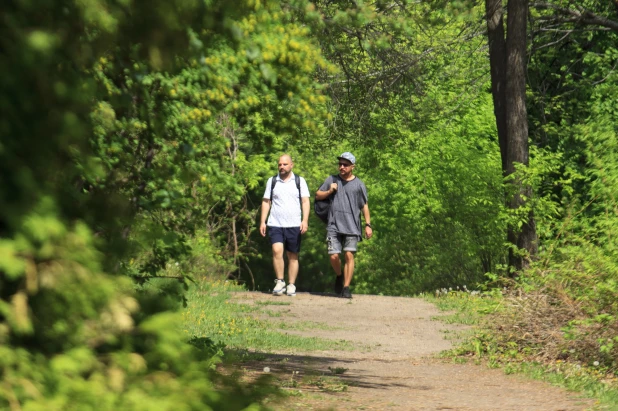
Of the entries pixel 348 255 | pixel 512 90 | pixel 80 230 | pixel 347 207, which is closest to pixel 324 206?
pixel 347 207

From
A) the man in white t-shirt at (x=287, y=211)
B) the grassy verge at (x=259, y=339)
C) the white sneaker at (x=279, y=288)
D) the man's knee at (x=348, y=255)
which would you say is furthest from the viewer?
the white sneaker at (x=279, y=288)

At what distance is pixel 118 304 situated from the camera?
2.63 metres

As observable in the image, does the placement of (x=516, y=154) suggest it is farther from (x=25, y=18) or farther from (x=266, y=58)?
(x=25, y=18)

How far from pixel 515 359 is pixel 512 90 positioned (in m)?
5.93

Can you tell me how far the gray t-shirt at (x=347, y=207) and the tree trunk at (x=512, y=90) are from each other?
205 cm

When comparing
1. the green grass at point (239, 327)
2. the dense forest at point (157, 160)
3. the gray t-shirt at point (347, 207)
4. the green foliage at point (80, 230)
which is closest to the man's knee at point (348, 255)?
the gray t-shirt at point (347, 207)

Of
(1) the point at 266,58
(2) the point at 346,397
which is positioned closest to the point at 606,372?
(2) the point at 346,397

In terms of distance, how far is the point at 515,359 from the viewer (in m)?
10.2

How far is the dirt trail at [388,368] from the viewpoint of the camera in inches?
298

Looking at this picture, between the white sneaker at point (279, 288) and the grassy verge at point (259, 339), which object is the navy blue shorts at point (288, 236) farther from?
the grassy verge at point (259, 339)

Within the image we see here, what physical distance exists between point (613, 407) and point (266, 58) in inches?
150

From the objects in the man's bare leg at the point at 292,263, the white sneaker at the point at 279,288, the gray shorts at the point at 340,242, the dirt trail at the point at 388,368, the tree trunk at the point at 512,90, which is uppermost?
the tree trunk at the point at 512,90

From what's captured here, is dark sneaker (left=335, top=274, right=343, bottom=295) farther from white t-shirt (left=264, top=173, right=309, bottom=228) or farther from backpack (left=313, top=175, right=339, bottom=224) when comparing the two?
white t-shirt (left=264, top=173, right=309, bottom=228)

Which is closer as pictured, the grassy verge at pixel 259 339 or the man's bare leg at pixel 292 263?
the grassy verge at pixel 259 339
